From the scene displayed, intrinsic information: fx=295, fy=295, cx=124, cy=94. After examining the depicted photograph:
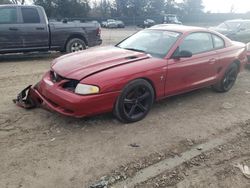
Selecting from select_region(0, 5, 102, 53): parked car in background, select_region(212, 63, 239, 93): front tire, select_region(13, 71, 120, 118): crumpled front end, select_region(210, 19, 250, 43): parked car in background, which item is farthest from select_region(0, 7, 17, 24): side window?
select_region(210, 19, 250, 43): parked car in background

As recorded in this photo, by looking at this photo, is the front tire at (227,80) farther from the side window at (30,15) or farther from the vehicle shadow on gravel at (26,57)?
the vehicle shadow on gravel at (26,57)

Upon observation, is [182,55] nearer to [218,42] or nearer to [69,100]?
[218,42]

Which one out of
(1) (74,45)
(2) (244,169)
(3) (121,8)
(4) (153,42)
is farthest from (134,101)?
(3) (121,8)

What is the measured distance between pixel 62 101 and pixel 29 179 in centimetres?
128

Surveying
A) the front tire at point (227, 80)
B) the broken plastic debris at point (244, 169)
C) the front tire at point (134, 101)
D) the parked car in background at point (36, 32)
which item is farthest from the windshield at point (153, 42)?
the parked car in background at point (36, 32)

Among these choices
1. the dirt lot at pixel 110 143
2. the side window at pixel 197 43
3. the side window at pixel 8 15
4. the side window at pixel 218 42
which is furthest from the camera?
the side window at pixel 8 15

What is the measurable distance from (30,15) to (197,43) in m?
5.96

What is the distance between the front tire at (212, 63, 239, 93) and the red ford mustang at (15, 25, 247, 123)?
0.51 ft

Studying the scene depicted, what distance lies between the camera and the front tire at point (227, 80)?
6500mm

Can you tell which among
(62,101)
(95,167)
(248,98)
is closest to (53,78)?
(62,101)

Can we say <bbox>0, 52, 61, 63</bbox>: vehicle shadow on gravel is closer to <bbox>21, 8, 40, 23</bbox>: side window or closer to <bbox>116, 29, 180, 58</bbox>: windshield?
<bbox>21, 8, 40, 23</bbox>: side window

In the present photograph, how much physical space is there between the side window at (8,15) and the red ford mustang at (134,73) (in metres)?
4.70

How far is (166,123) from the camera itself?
16.0 ft

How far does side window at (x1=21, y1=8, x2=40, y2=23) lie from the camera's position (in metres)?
9.34
